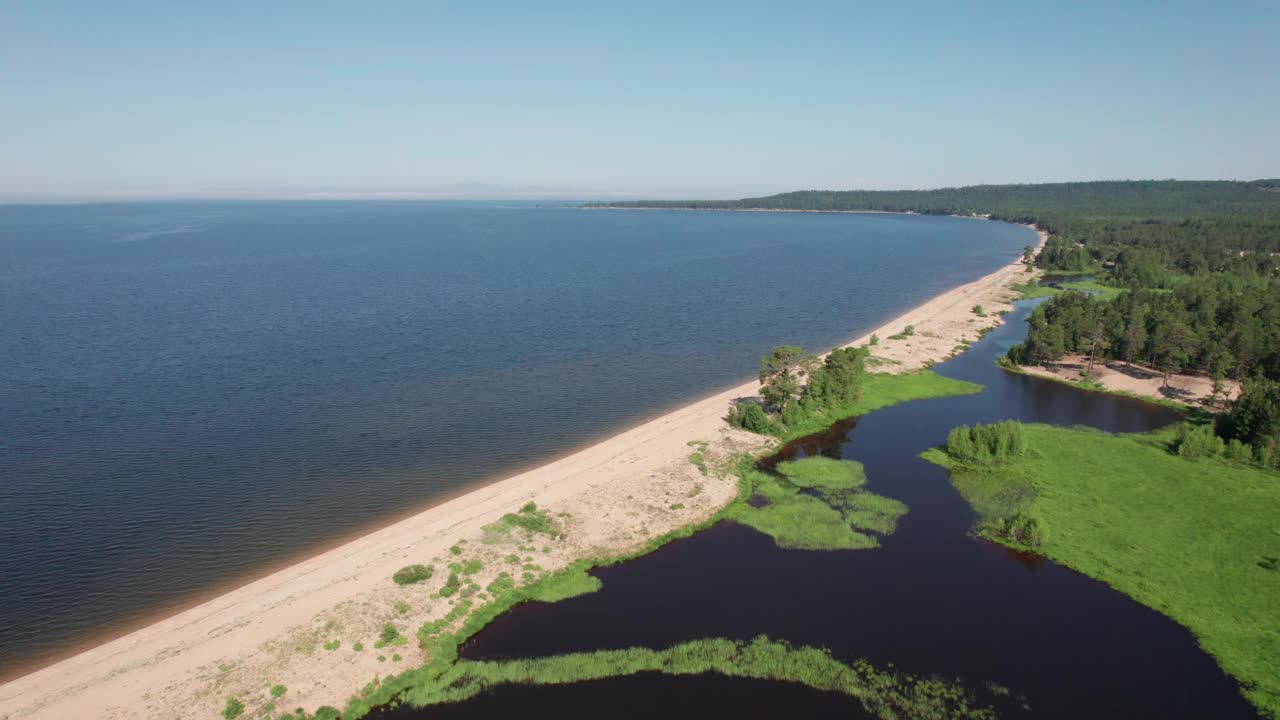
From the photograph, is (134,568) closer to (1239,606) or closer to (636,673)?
(636,673)

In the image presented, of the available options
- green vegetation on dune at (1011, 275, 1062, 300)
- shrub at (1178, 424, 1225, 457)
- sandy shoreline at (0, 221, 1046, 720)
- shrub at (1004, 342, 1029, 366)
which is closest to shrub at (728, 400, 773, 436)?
sandy shoreline at (0, 221, 1046, 720)

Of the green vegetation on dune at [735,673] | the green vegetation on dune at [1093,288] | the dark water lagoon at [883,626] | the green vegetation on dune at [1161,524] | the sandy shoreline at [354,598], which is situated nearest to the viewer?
the sandy shoreline at [354,598]

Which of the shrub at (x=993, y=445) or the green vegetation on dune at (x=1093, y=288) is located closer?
the shrub at (x=993, y=445)

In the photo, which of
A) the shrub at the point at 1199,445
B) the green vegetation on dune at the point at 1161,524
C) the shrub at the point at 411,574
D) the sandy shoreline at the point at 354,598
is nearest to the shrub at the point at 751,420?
the sandy shoreline at the point at 354,598

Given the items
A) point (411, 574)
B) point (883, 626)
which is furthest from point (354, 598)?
point (883, 626)

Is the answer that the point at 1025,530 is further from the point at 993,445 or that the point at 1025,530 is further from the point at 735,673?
the point at 735,673

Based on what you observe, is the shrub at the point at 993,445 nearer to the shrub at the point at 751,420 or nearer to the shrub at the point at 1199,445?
the shrub at the point at 1199,445
